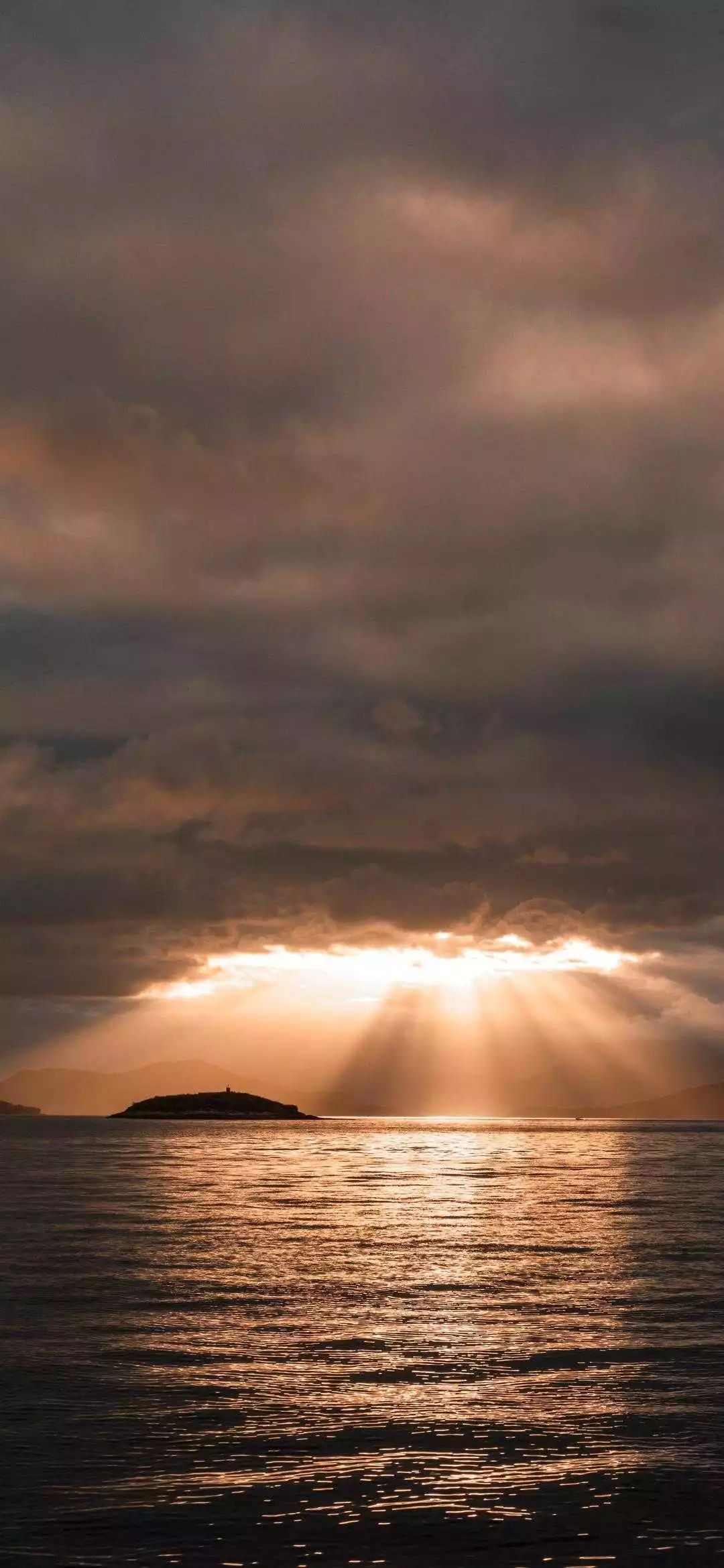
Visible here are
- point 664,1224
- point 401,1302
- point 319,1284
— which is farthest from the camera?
point 664,1224

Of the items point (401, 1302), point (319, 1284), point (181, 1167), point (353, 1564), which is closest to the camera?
point (353, 1564)

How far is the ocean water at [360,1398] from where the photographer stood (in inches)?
835

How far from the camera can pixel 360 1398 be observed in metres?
30.5

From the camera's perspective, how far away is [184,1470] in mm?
24812

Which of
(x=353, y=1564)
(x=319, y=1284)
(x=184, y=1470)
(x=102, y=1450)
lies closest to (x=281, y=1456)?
(x=184, y=1470)

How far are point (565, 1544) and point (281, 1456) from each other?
6785mm

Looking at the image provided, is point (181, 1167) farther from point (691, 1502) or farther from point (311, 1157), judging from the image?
point (691, 1502)

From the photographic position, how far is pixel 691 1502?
23.0m

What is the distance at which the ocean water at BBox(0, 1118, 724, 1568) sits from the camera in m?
21.2

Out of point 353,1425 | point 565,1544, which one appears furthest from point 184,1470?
point 565,1544

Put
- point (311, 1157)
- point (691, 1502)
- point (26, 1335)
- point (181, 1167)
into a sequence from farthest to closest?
point (311, 1157)
point (181, 1167)
point (26, 1335)
point (691, 1502)

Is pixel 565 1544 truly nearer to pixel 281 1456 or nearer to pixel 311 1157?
pixel 281 1456

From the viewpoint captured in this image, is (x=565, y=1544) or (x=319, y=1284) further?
(x=319, y=1284)

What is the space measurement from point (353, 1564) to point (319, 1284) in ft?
106
